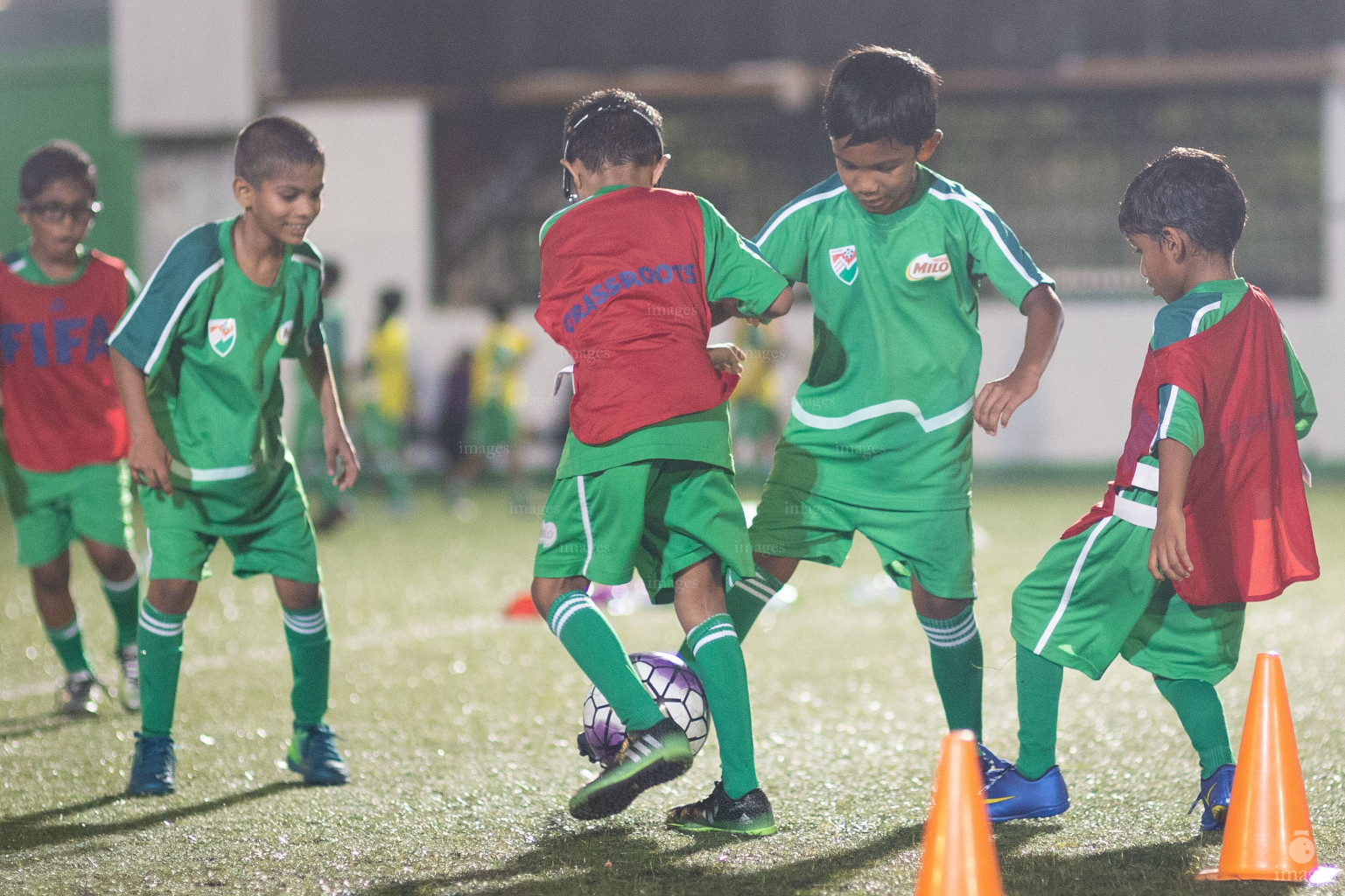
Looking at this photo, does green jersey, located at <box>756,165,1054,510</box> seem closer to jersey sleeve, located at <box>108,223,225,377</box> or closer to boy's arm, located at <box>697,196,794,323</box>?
boy's arm, located at <box>697,196,794,323</box>

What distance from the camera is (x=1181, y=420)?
2943 mm

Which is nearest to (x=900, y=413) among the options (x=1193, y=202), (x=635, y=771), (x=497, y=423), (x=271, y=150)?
(x=1193, y=202)

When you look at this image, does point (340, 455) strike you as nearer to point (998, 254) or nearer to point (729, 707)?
point (729, 707)

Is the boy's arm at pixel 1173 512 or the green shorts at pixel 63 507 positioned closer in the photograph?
the boy's arm at pixel 1173 512

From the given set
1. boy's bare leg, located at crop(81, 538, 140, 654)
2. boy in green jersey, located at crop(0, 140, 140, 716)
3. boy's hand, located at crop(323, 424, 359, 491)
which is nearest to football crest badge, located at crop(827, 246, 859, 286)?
boy's hand, located at crop(323, 424, 359, 491)

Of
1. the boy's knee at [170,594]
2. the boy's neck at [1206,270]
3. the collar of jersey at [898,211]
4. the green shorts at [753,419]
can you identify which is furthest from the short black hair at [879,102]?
the green shorts at [753,419]

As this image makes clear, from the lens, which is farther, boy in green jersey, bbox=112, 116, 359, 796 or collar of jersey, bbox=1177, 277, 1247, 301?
boy in green jersey, bbox=112, 116, 359, 796

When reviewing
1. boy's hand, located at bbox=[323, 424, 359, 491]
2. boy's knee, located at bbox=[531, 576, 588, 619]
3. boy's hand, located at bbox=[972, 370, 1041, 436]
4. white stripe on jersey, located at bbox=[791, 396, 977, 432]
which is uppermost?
boy's hand, located at bbox=[972, 370, 1041, 436]

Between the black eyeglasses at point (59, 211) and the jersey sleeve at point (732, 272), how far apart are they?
2.33m

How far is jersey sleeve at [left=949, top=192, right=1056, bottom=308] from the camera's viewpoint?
327cm

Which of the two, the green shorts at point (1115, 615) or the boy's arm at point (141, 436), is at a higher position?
the boy's arm at point (141, 436)

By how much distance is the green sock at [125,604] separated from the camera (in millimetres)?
4816

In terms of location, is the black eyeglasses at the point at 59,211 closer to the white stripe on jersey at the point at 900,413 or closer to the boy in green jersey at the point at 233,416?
the boy in green jersey at the point at 233,416

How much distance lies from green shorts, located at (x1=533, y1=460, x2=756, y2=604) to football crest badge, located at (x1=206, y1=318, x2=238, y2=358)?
1.01m
